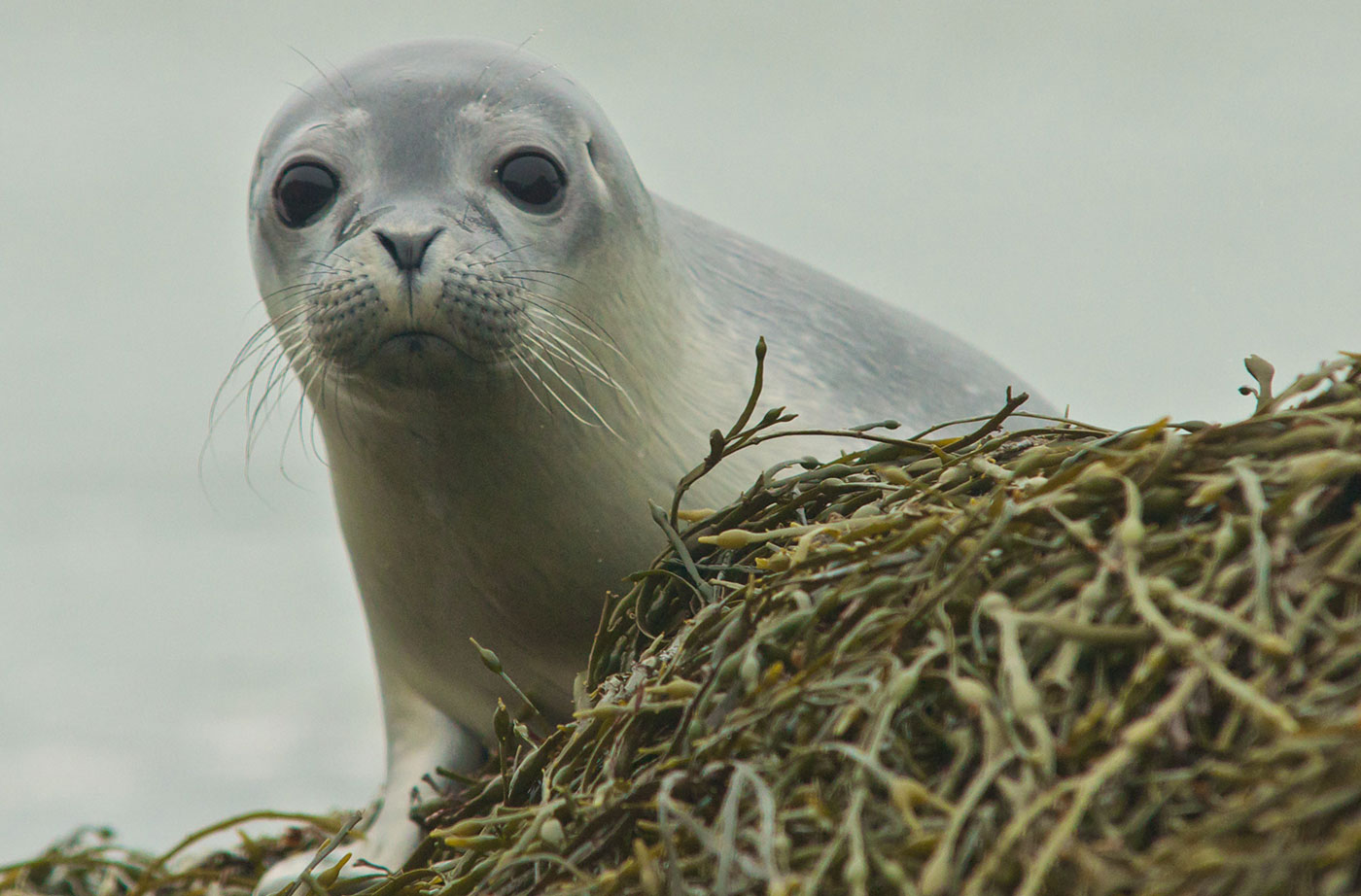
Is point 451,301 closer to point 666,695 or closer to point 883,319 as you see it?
→ point 666,695

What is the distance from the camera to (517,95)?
1.63 meters

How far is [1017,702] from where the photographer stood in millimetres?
760

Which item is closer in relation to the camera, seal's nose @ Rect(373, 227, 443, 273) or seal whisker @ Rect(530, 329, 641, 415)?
seal's nose @ Rect(373, 227, 443, 273)

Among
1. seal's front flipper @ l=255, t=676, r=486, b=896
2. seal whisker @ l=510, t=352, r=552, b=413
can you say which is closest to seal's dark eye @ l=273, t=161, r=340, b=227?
seal whisker @ l=510, t=352, r=552, b=413

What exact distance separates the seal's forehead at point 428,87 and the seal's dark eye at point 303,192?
55 millimetres

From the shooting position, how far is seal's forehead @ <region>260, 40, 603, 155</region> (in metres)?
1.57

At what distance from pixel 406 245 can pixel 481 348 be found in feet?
0.41

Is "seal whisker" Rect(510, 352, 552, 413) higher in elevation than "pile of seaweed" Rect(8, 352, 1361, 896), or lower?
higher

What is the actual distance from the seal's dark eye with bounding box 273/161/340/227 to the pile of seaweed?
74 cm

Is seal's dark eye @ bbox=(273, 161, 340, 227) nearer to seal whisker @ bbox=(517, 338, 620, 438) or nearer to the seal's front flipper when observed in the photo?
seal whisker @ bbox=(517, 338, 620, 438)

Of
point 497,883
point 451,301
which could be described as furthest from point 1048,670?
point 451,301

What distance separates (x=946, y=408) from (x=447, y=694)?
863 millimetres

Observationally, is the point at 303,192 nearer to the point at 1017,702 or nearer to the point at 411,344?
the point at 411,344

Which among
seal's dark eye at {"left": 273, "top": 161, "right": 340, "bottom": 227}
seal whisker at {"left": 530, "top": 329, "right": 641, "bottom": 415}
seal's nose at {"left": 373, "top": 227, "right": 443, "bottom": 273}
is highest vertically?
seal's dark eye at {"left": 273, "top": 161, "right": 340, "bottom": 227}
